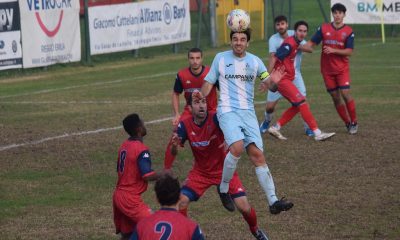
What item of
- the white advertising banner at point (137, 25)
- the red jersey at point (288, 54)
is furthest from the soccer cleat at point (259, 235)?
the white advertising banner at point (137, 25)

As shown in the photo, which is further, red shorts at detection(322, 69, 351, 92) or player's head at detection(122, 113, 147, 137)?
red shorts at detection(322, 69, 351, 92)

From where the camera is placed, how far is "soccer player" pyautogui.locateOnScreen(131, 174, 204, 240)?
7.39m

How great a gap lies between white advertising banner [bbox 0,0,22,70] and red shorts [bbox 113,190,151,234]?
17467mm

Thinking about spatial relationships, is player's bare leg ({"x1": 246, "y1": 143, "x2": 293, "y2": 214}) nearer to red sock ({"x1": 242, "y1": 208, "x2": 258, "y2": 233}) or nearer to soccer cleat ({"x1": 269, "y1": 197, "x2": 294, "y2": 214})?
soccer cleat ({"x1": 269, "y1": 197, "x2": 294, "y2": 214})

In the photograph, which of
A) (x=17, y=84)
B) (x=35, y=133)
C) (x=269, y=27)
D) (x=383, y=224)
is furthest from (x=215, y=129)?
(x=269, y=27)

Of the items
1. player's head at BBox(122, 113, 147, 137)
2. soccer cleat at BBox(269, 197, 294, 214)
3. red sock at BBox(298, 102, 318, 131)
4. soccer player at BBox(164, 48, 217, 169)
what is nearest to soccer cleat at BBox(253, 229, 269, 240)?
soccer cleat at BBox(269, 197, 294, 214)

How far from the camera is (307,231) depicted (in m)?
11.7

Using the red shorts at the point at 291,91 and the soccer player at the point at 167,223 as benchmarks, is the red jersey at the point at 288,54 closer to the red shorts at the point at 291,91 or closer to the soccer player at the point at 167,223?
the red shorts at the point at 291,91

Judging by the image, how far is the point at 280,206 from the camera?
451 inches

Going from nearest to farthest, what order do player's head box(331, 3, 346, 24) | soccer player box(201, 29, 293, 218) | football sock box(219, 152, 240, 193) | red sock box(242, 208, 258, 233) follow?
red sock box(242, 208, 258, 233), football sock box(219, 152, 240, 193), soccer player box(201, 29, 293, 218), player's head box(331, 3, 346, 24)

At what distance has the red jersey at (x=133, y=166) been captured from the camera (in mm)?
10125

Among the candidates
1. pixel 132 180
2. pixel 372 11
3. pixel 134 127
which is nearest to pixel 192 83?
→ pixel 134 127

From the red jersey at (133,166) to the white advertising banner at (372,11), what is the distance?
28.9 m

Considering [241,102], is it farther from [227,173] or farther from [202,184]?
[202,184]
